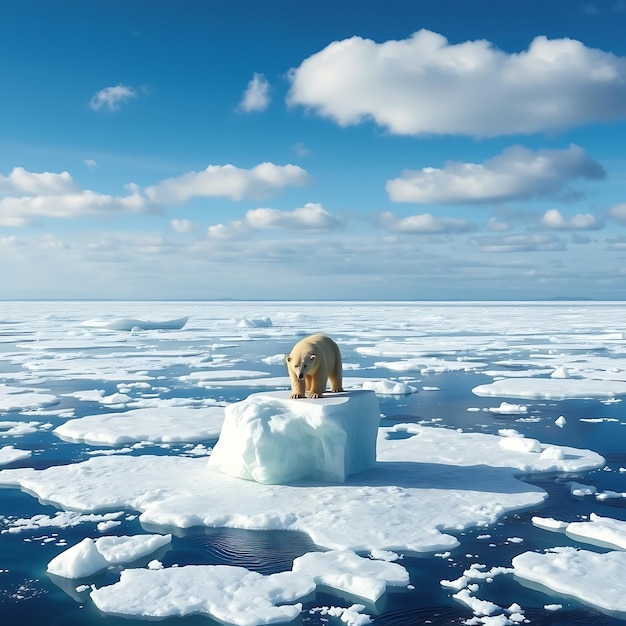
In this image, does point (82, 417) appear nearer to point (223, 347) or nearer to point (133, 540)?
point (133, 540)

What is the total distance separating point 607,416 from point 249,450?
9012 millimetres

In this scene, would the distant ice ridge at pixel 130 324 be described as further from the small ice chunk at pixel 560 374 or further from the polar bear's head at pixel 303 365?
the polar bear's head at pixel 303 365

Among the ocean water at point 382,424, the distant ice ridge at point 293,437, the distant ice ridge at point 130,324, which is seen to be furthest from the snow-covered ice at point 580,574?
the distant ice ridge at point 130,324

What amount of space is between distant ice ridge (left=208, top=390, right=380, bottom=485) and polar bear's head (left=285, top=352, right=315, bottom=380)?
38 cm

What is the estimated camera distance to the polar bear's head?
29.8ft

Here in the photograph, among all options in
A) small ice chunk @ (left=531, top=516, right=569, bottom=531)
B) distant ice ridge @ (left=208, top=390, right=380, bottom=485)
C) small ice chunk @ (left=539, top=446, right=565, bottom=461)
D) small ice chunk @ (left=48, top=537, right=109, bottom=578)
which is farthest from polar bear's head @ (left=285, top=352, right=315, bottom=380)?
small ice chunk @ (left=539, top=446, right=565, bottom=461)

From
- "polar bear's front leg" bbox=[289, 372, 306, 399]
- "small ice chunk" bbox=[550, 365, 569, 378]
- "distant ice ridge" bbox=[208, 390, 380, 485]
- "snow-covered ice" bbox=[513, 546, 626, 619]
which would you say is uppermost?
"polar bear's front leg" bbox=[289, 372, 306, 399]

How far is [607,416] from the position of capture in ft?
46.3

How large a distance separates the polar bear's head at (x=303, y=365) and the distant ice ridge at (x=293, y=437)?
1.24ft

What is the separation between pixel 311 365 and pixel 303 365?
0.14 meters

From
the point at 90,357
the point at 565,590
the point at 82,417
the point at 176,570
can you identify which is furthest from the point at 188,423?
the point at 90,357

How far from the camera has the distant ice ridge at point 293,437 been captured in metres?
8.52

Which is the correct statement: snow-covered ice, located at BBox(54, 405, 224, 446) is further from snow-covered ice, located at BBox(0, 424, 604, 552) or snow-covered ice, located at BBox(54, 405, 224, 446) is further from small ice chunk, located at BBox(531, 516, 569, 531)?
small ice chunk, located at BBox(531, 516, 569, 531)

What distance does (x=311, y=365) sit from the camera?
9203 millimetres
